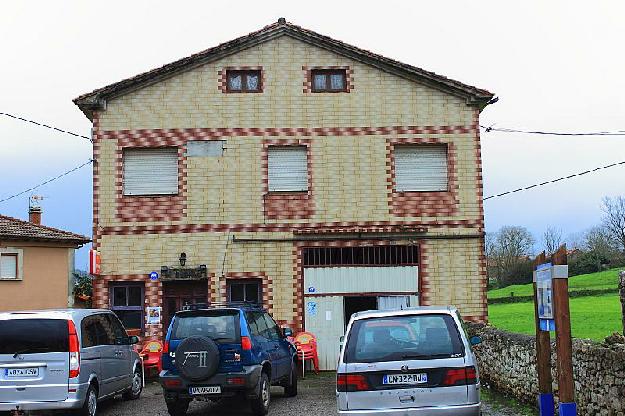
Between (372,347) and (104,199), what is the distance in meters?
12.8

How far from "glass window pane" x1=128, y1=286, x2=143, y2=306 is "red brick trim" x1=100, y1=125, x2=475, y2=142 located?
3849mm

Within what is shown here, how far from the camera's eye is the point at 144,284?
1972 cm

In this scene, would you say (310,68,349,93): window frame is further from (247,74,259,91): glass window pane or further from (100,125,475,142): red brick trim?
(247,74,259,91): glass window pane

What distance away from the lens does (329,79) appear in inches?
808

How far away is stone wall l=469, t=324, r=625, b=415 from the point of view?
8.67 m

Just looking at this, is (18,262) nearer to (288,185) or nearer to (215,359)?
(288,185)

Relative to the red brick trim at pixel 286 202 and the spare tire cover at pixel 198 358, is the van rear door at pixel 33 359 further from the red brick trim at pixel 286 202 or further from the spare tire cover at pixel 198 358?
the red brick trim at pixel 286 202

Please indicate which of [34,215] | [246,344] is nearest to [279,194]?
[246,344]

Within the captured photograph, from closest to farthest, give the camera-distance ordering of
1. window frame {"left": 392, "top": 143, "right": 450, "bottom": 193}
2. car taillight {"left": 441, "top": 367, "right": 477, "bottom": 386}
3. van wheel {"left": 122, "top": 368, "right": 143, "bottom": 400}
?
car taillight {"left": 441, "top": 367, "right": 477, "bottom": 386}, van wheel {"left": 122, "top": 368, "right": 143, "bottom": 400}, window frame {"left": 392, "top": 143, "right": 450, "bottom": 193}

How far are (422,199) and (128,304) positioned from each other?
830cm

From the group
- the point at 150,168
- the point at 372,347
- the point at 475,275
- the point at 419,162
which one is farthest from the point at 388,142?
the point at 372,347

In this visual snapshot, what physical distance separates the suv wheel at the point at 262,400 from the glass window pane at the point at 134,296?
7893 mm

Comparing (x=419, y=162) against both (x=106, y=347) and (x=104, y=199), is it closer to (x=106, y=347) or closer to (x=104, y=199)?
(x=104, y=199)

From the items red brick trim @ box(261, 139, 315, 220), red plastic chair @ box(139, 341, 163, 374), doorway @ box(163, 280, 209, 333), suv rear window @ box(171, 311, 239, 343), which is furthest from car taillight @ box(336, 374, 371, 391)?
doorway @ box(163, 280, 209, 333)
